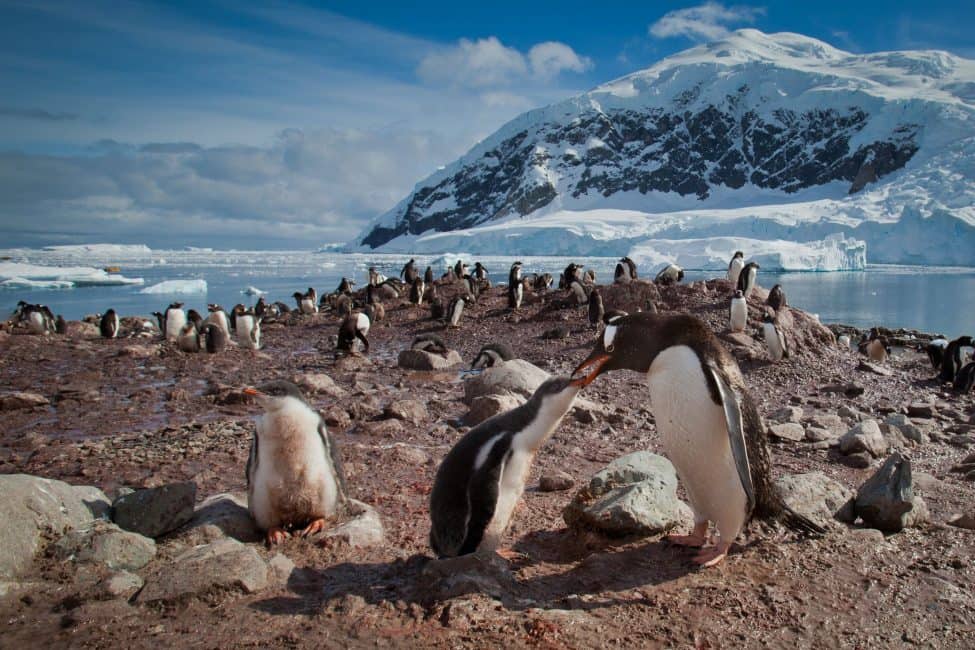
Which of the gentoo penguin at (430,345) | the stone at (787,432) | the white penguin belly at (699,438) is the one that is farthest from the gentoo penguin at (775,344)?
the white penguin belly at (699,438)

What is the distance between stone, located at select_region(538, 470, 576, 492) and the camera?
471 cm

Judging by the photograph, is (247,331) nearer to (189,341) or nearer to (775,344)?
(189,341)

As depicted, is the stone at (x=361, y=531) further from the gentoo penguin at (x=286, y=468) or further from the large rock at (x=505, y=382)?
the large rock at (x=505, y=382)

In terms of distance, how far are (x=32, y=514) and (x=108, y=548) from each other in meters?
0.45

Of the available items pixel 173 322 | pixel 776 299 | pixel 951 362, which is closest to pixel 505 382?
pixel 776 299

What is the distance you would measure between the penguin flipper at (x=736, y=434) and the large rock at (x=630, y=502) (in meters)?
0.53

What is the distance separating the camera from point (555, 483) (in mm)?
4715

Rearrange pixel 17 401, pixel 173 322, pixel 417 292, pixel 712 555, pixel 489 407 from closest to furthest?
pixel 712 555 → pixel 489 407 → pixel 17 401 → pixel 173 322 → pixel 417 292

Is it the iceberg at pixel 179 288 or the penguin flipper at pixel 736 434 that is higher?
the penguin flipper at pixel 736 434

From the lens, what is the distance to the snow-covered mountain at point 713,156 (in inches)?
3282

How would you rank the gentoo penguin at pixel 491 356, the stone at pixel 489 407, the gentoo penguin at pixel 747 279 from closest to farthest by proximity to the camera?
the stone at pixel 489 407 → the gentoo penguin at pixel 491 356 → the gentoo penguin at pixel 747 279

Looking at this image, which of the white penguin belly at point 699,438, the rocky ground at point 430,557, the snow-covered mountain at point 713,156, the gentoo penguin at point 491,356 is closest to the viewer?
the rocky ground at point 430,557

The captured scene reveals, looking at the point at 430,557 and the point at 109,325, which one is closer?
the point at 430,557

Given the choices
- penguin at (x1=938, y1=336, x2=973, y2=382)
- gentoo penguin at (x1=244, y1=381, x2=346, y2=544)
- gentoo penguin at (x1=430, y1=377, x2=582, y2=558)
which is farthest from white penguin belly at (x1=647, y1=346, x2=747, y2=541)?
penguin at (x1=938, y1=336, x2=973, y2=382)
